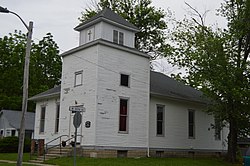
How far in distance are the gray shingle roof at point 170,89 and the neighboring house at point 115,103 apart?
6.1 inches

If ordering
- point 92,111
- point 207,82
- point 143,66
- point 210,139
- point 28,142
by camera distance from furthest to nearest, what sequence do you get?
point 28,142
point 210,139
point 143,66
point 207,82
point 92,111

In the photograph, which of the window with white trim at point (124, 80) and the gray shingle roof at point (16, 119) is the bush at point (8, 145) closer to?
the gray shingle roof at point (16, 119)

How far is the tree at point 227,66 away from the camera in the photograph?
2252 cm

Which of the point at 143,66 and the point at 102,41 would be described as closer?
the point at 102,41

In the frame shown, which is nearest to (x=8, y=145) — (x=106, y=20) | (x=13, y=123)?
(x=13, y=123)

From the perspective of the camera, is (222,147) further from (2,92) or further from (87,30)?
(2,92)

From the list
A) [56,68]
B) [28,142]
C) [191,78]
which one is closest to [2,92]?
[56,68]

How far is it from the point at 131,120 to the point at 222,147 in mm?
12067

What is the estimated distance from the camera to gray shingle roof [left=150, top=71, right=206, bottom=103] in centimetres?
2686

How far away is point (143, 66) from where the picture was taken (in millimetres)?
25078

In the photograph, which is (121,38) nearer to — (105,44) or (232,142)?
(105,44)

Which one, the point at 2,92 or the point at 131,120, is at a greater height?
the point at 2,92

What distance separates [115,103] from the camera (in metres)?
22.9

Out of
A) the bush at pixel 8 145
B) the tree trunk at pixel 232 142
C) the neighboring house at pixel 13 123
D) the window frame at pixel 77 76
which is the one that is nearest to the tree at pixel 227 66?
the tree trunk at pixel 232 142
